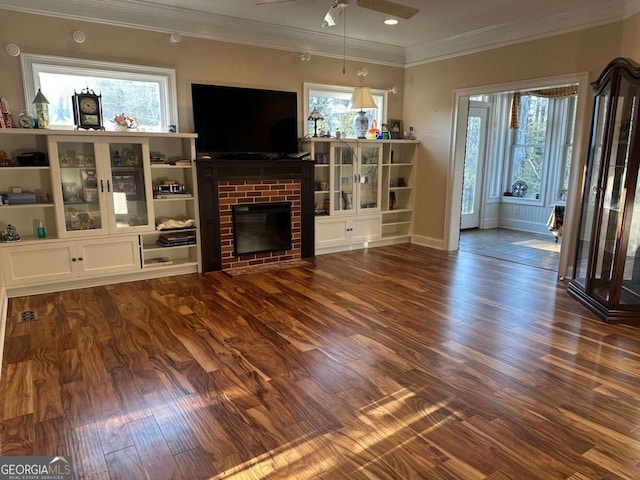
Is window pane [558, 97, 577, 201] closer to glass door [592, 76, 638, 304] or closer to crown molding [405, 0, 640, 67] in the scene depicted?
crown molding [405, 0, 640, 67]

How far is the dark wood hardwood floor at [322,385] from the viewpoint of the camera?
76.9 inches

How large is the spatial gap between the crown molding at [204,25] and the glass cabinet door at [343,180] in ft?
4.32

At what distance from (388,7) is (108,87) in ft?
9.75

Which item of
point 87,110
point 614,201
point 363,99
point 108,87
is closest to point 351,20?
point 363,99

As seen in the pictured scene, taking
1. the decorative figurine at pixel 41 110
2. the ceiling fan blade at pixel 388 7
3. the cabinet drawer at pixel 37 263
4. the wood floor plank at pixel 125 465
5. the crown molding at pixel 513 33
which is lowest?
the wood floor plank at pixel 125 465

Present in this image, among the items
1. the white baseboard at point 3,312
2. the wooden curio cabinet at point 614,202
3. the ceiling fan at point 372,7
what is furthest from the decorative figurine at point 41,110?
the wooden curio cabinet at point 614,202

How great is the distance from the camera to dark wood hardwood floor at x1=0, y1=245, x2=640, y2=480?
195cm

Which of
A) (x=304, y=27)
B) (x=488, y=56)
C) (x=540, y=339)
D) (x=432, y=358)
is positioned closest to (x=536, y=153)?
(x=488, y=56)

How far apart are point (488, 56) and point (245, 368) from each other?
15.7ft

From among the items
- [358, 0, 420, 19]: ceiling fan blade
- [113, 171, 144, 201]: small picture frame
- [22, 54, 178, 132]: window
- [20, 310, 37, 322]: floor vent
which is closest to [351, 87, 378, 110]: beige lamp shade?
[358, 0, 420, 19]: ceiling fan blade

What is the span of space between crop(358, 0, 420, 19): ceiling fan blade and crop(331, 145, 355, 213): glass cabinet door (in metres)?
2.30

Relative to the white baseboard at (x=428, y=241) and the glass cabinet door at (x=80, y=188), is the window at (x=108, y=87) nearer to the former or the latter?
the glass cabinet door at (x=80, y=188)

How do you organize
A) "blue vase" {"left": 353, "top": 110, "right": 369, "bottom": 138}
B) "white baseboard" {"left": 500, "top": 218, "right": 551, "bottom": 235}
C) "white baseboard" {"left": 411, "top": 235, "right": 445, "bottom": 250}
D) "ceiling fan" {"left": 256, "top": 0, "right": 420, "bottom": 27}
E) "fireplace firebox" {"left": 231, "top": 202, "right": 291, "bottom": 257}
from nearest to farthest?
"ceiling fan" {"left": 256, "top": 0, "right": 420, "bottom": 27} < "fireplace firebox" {"left": 231, "top": 202, "right": 291, "bottom": 257} < "blue vase" {"left": 353, "top": 110, "right": 369, "bottom": 138} < "white baseboard" {"left": 411, "top": 235, "right": 445, "bottom": 250} < "white baseboard" {"left": 500, "top": 218, "right": 551, "bottom": 235}

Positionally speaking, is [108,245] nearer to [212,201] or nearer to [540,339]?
[212,201]
